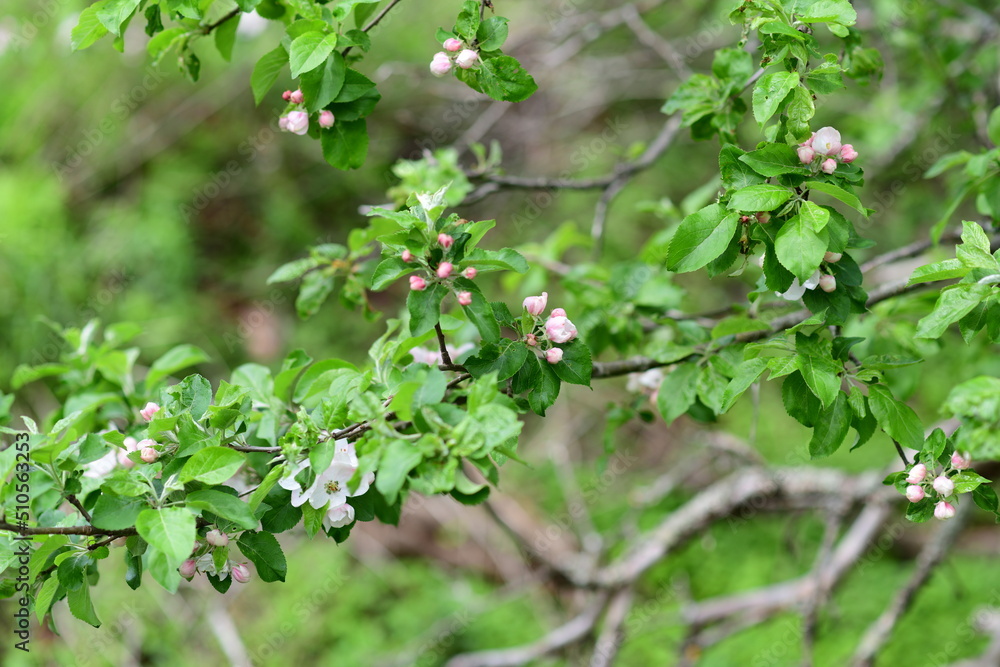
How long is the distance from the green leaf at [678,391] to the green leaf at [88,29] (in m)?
0.99

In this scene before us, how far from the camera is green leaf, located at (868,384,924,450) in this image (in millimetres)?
953

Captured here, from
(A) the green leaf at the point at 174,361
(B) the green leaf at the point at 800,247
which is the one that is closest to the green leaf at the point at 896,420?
(B) the green leaf at the point at 800,247

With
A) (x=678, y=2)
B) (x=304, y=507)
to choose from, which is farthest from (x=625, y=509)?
(x=678, y=2)

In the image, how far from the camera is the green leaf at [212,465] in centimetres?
88

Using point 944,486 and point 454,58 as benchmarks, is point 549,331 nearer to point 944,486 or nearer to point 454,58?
point 454,58

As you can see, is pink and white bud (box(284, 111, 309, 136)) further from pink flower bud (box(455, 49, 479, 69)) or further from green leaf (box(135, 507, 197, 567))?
green leaf (box(135, 507, 197, 567))

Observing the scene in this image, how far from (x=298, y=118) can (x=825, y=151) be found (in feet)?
2.38

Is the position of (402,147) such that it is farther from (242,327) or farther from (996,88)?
→ (996,88)

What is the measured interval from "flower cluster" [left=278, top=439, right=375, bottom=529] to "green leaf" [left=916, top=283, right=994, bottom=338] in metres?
0.69

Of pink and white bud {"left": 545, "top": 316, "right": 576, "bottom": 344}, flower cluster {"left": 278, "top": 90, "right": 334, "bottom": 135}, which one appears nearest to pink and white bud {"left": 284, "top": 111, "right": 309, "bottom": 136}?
flower cluster {"left": 278, "top": 90, "right": 334, "bottom": 135}

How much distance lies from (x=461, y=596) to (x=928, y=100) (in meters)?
2.42

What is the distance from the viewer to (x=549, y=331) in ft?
3.16

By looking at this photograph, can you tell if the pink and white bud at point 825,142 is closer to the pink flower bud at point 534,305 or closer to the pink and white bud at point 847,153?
the pink and white bud at point 847,153

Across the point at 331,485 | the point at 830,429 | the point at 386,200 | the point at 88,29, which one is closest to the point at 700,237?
the point at 830,429
